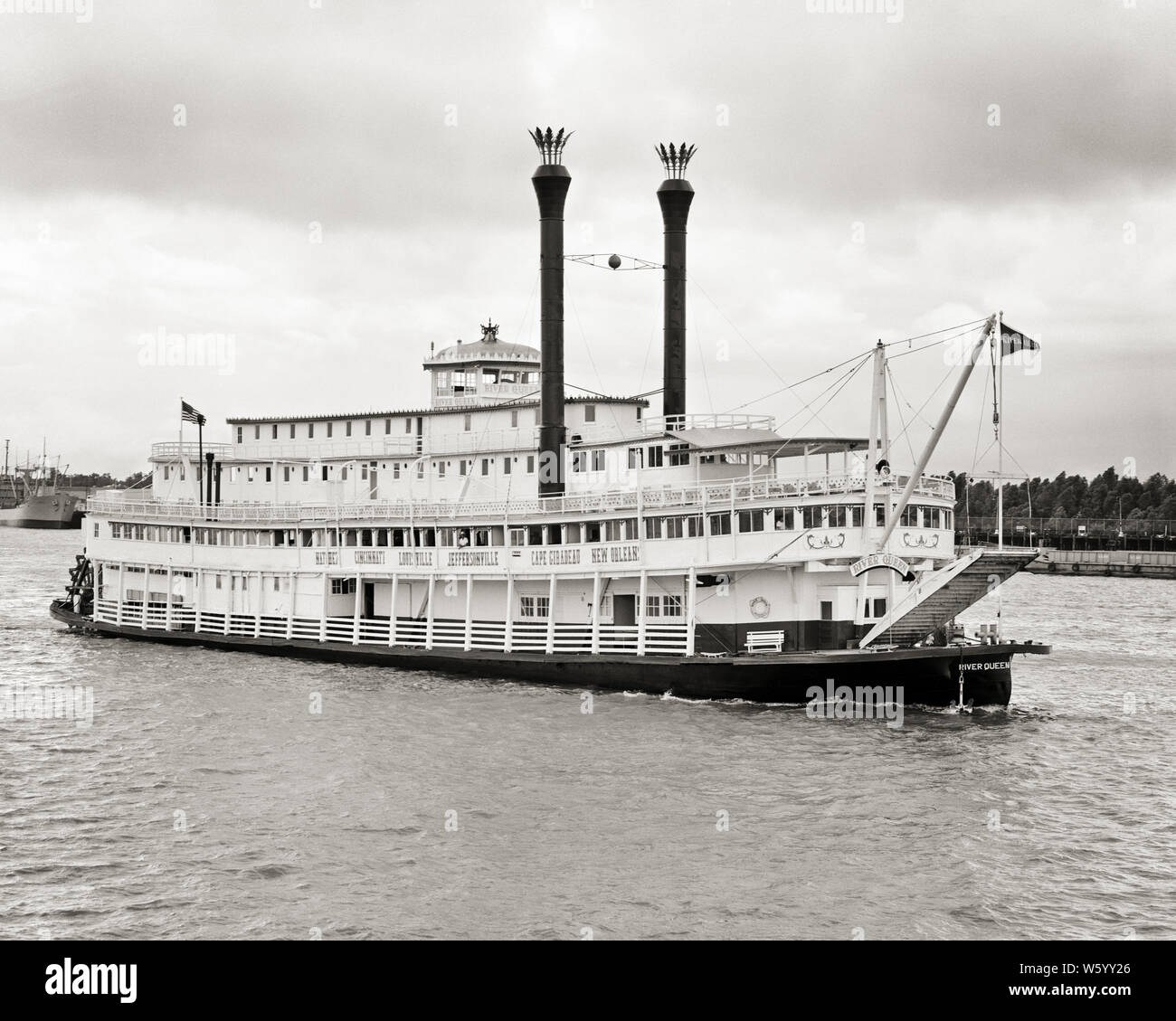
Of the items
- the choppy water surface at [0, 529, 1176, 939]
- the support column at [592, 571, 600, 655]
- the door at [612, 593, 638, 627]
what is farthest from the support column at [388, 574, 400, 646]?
the door at [612, 593, 638, 627]

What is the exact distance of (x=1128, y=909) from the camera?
65.9ft

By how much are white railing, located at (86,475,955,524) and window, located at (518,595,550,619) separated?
119 inches

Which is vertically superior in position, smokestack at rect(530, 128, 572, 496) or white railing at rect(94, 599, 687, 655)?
smokestack at rect(530, 128, 572, 496)

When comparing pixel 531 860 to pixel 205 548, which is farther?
pixel 205 548

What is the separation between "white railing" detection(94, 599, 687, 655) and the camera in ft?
130

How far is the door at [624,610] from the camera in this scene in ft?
133

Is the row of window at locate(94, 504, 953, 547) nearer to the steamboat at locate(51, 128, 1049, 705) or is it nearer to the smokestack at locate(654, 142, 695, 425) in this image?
the steamboat at locate(51, 128, 1049, 705)

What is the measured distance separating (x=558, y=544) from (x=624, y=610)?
3.29 meters

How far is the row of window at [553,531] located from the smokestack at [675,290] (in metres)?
10.6

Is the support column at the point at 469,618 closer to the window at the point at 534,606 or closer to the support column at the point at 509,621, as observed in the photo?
the support column at the point at 509,621

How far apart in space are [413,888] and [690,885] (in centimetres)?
466

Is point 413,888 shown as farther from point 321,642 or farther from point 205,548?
point 205,548

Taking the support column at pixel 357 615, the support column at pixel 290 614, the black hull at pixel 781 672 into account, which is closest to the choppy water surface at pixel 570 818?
the black hull at pixel 781 672
